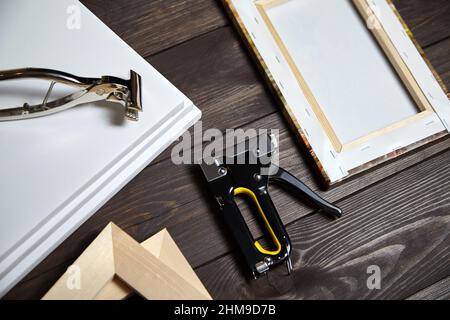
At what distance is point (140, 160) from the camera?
1.91 ft

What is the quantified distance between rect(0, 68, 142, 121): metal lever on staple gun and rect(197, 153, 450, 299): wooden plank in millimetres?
183

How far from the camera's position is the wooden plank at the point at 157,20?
2.11 feet

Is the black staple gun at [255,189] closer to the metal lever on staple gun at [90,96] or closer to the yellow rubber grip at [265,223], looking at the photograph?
the yellow rubber grip at [265,223]

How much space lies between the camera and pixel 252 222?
0.59 metres

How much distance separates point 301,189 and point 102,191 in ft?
0.67

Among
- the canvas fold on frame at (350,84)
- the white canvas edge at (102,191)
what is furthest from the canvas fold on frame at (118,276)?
the canvas fold on frame at (350,84)

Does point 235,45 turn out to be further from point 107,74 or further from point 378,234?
point 378,234

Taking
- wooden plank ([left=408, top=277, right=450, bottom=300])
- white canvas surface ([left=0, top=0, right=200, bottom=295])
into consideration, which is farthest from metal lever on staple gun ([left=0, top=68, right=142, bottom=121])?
wooden plank ([left=408, top=277, right=450, bottom=300])

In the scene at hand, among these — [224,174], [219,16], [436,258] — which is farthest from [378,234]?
[219,16]

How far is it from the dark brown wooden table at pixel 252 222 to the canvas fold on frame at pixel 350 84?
20 millimetres

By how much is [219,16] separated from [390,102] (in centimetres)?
22

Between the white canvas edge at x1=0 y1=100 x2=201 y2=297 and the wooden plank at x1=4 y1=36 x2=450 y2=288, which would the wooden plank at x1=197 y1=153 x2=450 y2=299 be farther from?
the white canvas edge at x1=0 y1=100 x2=201 y2=297

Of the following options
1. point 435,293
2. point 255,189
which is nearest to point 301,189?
point 255,189

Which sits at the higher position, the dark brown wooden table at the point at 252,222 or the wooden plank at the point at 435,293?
the dark brown wooden table at the point at 252,222
